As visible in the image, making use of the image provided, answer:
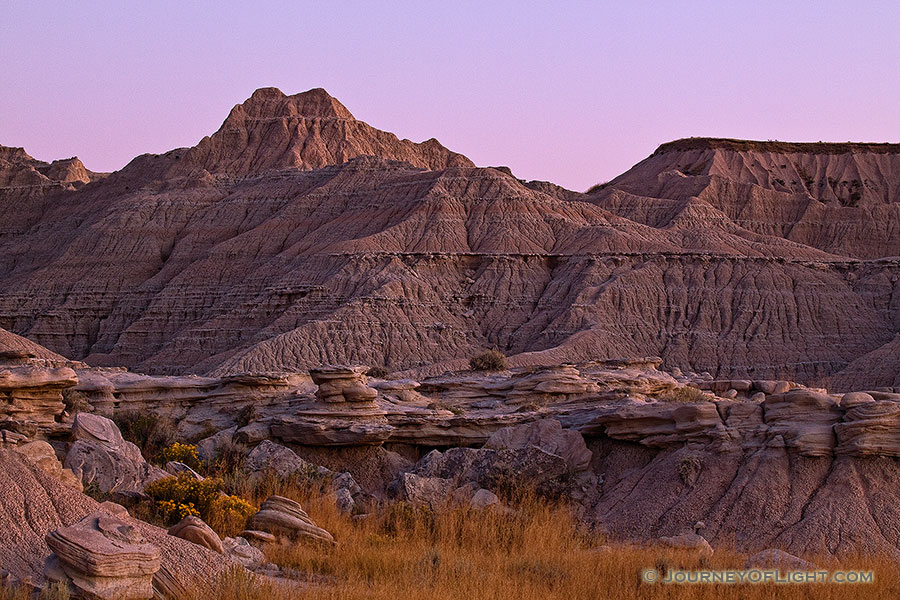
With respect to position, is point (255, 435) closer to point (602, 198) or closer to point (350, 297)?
point (350, 297)

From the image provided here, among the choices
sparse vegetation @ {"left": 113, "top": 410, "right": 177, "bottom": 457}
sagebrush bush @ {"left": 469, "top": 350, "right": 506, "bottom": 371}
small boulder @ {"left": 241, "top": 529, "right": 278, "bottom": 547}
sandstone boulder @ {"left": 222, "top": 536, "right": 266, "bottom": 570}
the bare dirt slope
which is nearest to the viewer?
sandstone boulder @ {"left": 222, "top": 536, "right": 266, "bottom": 570}

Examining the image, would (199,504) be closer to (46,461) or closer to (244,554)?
(46,461)

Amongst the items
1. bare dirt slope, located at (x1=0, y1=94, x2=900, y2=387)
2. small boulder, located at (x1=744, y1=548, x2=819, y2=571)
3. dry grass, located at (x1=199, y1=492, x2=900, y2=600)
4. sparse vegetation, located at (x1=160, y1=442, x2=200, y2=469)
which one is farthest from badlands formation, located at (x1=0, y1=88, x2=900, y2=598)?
small boulder, located at (x1=744, y1=548, x2=819, y2=571)

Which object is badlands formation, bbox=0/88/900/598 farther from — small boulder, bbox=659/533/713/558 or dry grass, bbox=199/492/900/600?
dry grass, bbox=199/492/900/600

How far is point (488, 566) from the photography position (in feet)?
42.5

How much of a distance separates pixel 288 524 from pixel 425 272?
208 ft

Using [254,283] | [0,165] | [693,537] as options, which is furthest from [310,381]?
[0,165]

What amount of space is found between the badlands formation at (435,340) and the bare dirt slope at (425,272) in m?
0.27

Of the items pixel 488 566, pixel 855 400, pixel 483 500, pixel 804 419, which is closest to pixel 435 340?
pixel 804 419

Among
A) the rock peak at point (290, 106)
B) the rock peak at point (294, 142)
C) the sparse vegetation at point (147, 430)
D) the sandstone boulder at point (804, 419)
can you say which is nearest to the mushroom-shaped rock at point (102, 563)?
the sandstone boulder at point (804, 419)

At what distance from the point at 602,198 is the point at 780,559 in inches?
3721

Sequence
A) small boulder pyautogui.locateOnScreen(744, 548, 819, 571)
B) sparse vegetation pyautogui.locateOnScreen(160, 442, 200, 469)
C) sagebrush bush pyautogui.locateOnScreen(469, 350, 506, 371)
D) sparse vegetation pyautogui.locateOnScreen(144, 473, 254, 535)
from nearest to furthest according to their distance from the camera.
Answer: small boulder pyautogui.locateOnScreen(744, 548, 819, 571)
sparse vegetation pyautogui.locateOnScreen(144, 473, 254, 535)
sparse vegetation pyautogui.locateOnScreen(160, 442, 200, 469)
sagebrush bush pyautogui.locateOnScreen(469, 350, 506, 371)

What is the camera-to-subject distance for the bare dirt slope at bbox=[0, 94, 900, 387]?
2783 inches

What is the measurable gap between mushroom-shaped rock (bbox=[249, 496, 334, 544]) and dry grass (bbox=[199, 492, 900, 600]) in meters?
0.34
